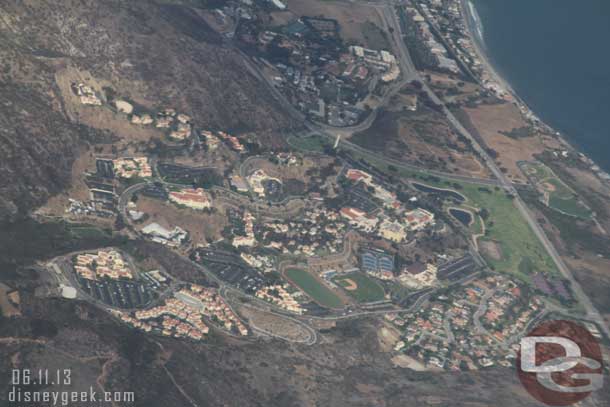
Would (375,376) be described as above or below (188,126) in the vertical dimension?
below

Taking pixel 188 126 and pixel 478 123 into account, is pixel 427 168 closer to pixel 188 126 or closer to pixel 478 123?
pixel 478 123

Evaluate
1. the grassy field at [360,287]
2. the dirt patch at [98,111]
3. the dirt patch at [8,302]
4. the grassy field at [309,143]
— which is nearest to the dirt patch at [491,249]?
the grassy field at [360,287]

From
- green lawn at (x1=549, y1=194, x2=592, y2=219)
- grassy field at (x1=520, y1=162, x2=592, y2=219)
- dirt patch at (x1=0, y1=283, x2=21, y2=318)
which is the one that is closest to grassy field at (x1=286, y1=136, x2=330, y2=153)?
grassy field at (x1=520, y1=162, x2=592, y2=219)

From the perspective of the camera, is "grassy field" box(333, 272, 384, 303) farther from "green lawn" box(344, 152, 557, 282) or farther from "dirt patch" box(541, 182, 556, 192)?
"dirt patch" box(541, 182, 556, 192)

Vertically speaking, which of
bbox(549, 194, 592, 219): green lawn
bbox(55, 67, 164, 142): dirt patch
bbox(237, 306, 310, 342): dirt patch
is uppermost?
bbox(55, 67, 164, 142): dirt patch

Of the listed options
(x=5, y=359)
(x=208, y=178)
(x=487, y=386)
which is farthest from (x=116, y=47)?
(x=487, y=386)

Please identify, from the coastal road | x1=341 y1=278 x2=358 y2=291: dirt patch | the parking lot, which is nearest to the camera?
the parking lot

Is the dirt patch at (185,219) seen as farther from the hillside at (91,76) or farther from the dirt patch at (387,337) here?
the dirt patch at (387,337)
